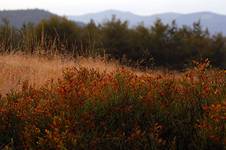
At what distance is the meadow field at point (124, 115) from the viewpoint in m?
3.82

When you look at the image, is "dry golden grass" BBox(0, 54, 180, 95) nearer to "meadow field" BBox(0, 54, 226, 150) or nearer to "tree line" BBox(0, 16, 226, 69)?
"meadow field" BBox(0, 54, 226, 150)

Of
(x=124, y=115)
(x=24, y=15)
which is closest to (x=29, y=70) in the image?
(x=124, y=115)

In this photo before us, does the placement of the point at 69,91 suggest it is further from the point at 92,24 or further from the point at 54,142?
the point at 92,24

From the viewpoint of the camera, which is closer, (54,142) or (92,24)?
(54,142)

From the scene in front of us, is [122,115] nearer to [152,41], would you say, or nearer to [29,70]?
[29,70]

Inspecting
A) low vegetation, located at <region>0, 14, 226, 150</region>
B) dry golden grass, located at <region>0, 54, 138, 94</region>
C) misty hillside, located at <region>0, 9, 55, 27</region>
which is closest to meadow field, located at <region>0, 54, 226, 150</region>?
low vegetation, located at <region>0, 14, 226, 150</region>

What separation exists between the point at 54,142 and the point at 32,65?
678cm

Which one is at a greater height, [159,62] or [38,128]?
[38,128]

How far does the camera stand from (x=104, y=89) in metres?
4.64

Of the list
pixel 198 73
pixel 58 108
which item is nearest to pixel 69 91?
pixel 58 108

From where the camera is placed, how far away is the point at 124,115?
4188 mm

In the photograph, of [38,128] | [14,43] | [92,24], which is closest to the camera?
[38,128]

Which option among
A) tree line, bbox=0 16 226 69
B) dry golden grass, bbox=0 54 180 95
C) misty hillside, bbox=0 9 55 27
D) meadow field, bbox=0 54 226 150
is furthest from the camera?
misty hillside, bbox=0 9 55 27

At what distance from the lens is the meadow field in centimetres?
382
